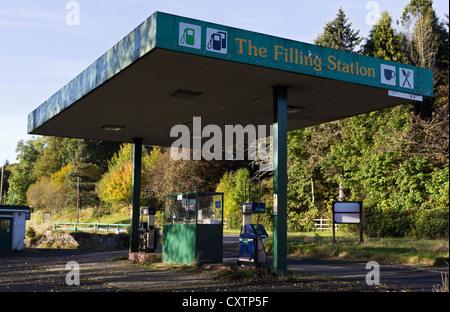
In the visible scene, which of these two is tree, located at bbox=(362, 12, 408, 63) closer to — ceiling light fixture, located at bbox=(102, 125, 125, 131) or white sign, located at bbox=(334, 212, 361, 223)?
white sign, located at bbox=(334, 212, 361, 223)

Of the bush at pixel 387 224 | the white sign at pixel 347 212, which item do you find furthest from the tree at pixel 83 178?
the white sign at pixel 347 212

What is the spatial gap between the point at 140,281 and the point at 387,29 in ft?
118

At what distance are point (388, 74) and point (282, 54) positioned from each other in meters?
3.36

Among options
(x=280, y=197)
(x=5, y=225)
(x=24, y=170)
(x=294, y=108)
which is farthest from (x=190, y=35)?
(x=24, y=170)

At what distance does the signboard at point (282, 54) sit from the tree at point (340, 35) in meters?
33.7

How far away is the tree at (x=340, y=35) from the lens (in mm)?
45781

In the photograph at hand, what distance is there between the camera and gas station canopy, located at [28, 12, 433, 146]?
10.3 meters

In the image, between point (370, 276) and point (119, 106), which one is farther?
point (119, 106)

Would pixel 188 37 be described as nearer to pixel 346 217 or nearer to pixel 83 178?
pixel 346 217

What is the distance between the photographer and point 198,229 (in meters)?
14.8

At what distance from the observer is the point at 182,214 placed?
15.8 metres

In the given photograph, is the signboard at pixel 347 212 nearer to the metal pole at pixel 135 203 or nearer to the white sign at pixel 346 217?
the white sign at pixel 346 217
